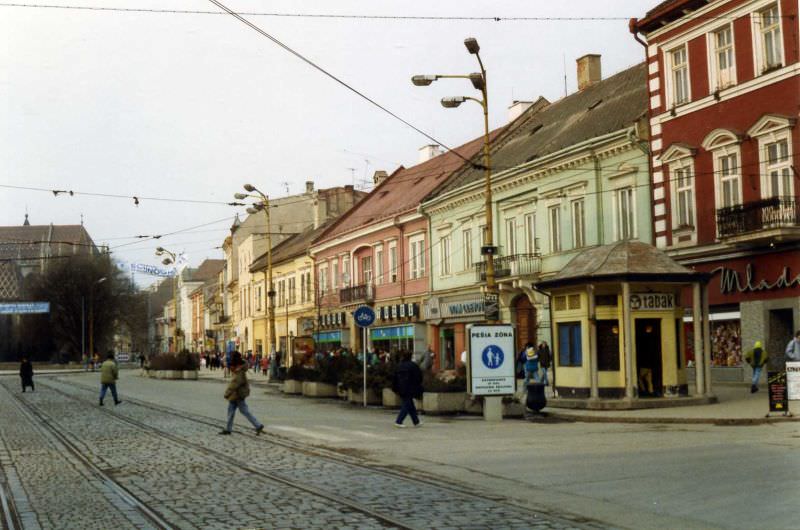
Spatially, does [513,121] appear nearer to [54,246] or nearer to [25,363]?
[25,363]

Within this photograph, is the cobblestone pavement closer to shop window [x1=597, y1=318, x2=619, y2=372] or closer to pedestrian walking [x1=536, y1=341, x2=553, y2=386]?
shop window [x1=597, y1=318, x2=619, y2=372]

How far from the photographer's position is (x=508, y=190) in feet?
141

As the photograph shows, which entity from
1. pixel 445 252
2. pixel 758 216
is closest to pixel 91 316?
pixel 445 252

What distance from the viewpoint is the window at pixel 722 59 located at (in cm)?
3067

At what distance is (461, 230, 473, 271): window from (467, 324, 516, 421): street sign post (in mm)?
22300

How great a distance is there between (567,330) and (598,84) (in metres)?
21.3

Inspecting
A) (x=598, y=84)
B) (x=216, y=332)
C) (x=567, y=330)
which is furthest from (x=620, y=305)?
(x=216, y=332)

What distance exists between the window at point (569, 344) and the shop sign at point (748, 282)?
670 cm

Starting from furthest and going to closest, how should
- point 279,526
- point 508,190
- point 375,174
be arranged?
1. point 375,174
2. point 508,190
3. point 279,526

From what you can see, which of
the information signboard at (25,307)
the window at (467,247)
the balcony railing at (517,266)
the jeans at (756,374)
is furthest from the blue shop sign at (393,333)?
the information signboard at (25,307)

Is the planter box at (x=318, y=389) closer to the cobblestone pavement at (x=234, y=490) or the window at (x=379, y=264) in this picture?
the cobblestone pavement at (x=234, y=490)

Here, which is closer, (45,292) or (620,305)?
(620,305)

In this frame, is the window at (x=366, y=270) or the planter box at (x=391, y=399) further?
the window at (x=366, y=270)

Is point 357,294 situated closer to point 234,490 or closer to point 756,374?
point 756,374
